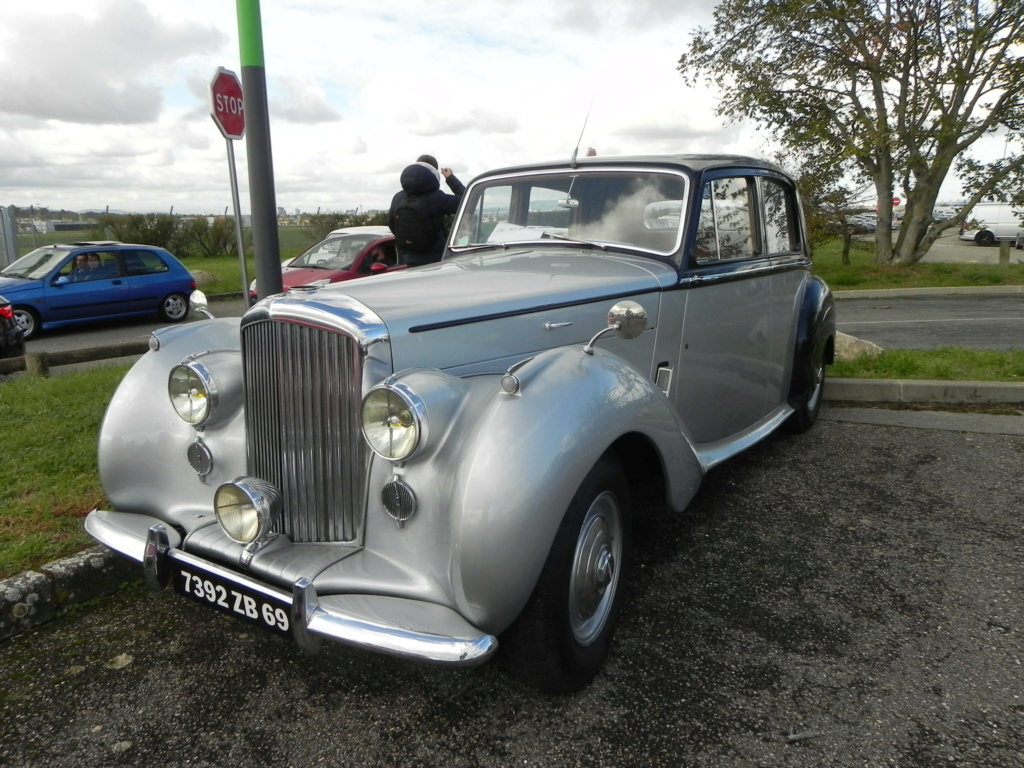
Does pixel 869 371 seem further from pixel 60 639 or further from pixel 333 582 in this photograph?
pixel 60 639

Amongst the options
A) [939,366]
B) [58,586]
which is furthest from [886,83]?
[58,586]

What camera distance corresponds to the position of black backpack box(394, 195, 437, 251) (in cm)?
562

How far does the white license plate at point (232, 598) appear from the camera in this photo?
2.17m

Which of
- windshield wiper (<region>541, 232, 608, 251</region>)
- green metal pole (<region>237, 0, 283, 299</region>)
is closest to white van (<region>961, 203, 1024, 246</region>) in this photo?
green metal pole (<region>237, 0, 283, 299</region>)

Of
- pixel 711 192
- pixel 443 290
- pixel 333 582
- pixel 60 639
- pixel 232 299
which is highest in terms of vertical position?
pixel 711 192

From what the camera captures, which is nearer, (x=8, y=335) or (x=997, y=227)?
(x=8, y=335)

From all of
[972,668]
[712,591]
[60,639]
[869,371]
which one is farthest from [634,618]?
[869,371]

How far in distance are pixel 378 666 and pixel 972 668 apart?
1.94 m

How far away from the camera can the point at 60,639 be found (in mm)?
2846

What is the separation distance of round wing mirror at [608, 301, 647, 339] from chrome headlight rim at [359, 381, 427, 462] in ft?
2.82

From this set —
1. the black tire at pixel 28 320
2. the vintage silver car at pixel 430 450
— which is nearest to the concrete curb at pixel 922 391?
the vintage silver car at pixel 430 450

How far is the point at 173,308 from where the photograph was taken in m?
12.7

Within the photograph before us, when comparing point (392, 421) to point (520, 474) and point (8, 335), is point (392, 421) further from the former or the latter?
point (8, 335)

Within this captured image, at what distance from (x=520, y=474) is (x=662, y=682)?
926mm
